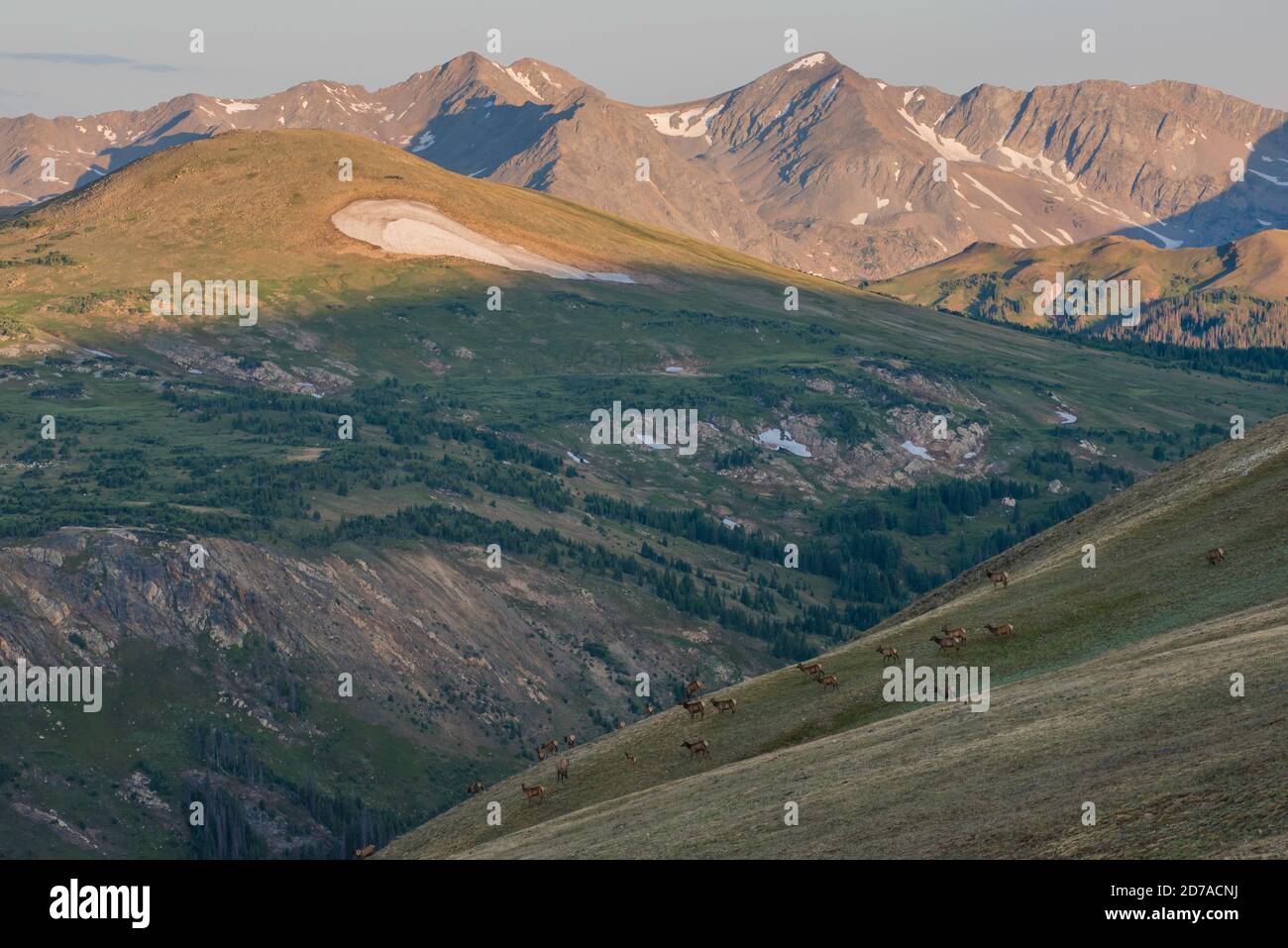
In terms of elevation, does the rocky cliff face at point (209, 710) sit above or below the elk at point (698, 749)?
above

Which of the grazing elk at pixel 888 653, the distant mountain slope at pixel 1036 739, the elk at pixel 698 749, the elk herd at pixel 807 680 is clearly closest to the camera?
the distant mountain slope at pixel 1036 739

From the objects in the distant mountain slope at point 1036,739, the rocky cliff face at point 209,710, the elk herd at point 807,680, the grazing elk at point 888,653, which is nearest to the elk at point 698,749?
the elk herd at point 807,680

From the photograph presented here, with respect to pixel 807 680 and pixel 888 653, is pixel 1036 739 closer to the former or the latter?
pixel 888 653

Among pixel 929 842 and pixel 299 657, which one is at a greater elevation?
pixel 299 657

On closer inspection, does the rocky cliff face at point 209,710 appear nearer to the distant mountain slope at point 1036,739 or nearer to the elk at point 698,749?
the distant mountain slope at point 1036,739
